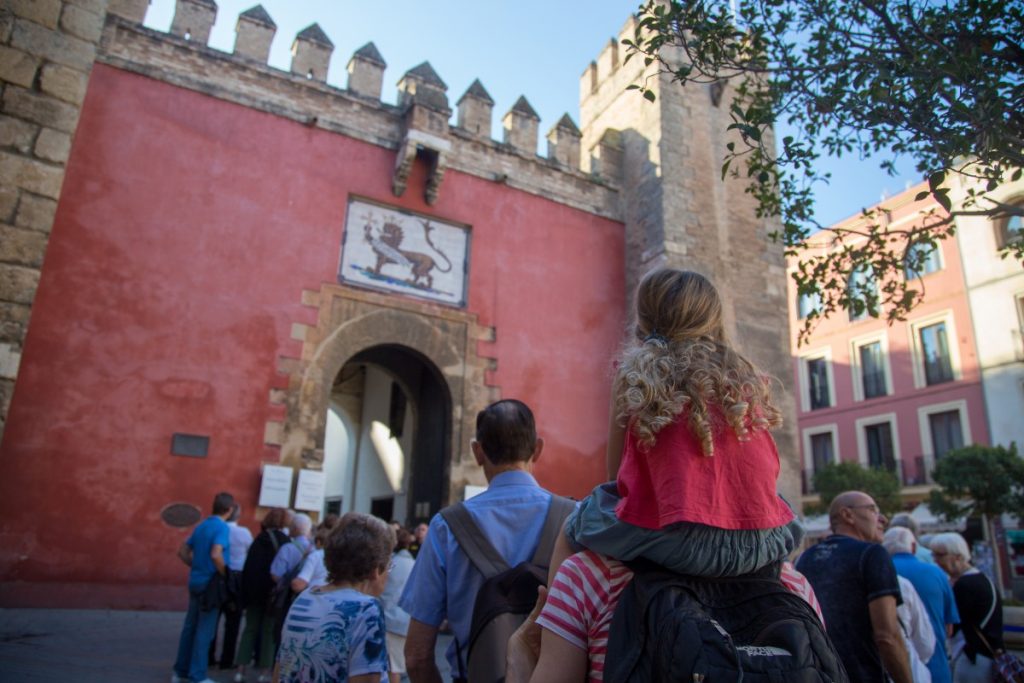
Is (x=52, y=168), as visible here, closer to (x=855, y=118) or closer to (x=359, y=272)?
(x=855, y=118)

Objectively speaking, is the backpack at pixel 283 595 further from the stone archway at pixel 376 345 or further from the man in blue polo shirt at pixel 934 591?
the man in blue polo shirt at pixel 934 591

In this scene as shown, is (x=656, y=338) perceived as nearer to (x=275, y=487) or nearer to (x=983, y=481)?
(x=275, y=487)

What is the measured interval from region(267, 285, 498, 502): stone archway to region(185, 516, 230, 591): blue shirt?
2.52 meters

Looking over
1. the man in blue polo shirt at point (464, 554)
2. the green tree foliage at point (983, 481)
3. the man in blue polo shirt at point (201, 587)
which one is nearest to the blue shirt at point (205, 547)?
the man in blue polo shirt at point (201, 587)

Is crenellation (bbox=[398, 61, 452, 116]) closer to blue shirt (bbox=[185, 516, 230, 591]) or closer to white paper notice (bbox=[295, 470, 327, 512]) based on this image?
white paper notice (bbox=[295, 470, 327, 512])

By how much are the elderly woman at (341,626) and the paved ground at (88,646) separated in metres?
3.12

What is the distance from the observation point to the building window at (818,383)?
22697mm

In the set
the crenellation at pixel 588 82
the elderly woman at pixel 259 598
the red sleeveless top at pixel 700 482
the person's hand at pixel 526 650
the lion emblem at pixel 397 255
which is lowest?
the elderly woman at pixel 259 598

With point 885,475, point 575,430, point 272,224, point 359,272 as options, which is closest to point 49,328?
point 272,224

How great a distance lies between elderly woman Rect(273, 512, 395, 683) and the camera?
2105mm

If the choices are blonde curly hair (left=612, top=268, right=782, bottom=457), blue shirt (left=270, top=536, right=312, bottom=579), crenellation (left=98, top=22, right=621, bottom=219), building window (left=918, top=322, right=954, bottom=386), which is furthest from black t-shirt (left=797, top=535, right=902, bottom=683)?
building window (left=918, top=322, right=954, bottom=386)

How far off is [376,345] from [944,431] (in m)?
17.0

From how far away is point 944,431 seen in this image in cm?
1925

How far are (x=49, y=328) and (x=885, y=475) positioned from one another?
58.6ft
